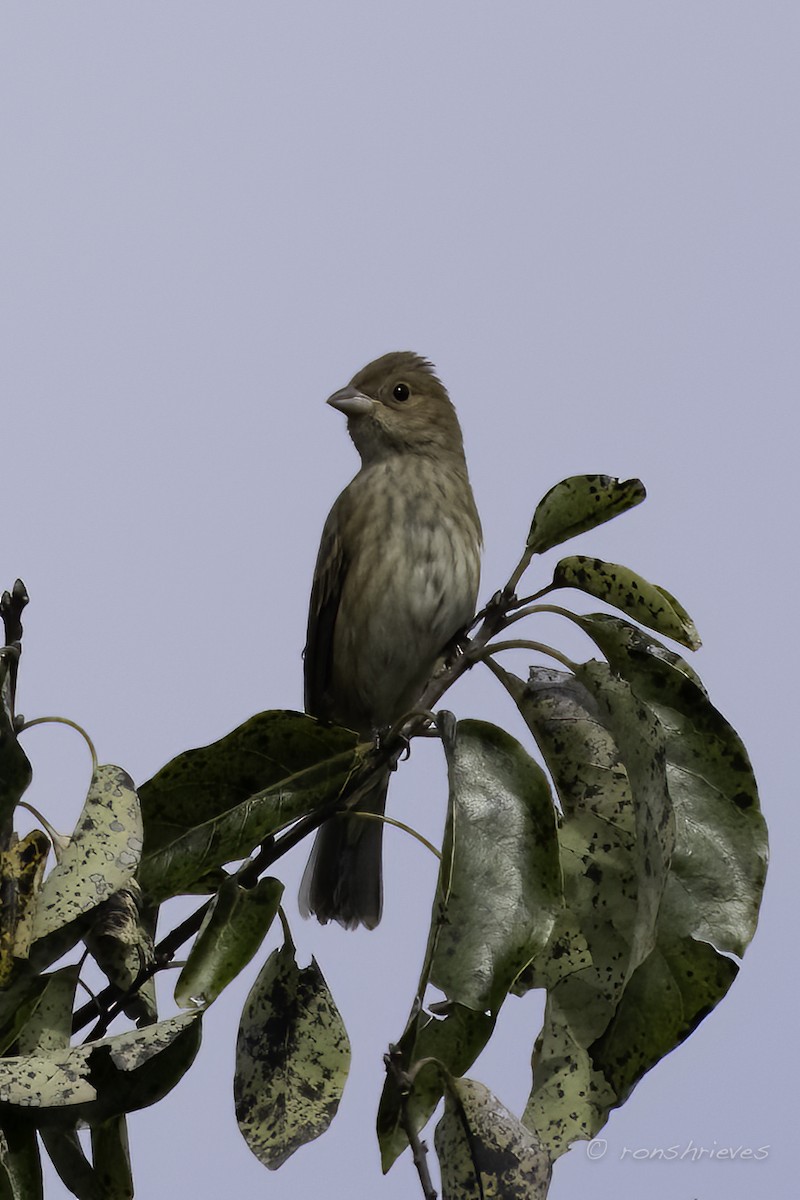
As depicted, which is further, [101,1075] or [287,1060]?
[287,1060]

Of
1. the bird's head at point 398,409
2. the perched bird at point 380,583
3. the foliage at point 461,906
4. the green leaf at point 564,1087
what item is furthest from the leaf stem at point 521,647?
the bird's head at point 398,409

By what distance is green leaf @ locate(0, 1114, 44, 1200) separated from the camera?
92.0 inches

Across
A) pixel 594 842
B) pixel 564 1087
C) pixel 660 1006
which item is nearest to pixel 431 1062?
pixel 564 1087

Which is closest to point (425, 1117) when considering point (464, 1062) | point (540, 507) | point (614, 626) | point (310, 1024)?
point (464, 1062)

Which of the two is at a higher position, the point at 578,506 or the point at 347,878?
the point at 578,506

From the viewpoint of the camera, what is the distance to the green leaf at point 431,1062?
2564 millimetres

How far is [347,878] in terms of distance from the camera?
5000 mm

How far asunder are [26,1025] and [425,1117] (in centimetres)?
71

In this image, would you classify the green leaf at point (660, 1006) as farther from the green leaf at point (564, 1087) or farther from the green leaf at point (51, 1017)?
the green leaf at point (51, 1017)

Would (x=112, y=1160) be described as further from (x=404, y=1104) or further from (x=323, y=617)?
(x=323, y=617)

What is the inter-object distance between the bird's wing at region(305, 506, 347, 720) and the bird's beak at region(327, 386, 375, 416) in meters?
0.41

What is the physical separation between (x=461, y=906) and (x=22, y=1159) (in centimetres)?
82

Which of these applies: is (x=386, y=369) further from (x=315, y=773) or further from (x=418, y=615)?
(x=315, y=773)

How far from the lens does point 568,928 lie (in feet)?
8.80
